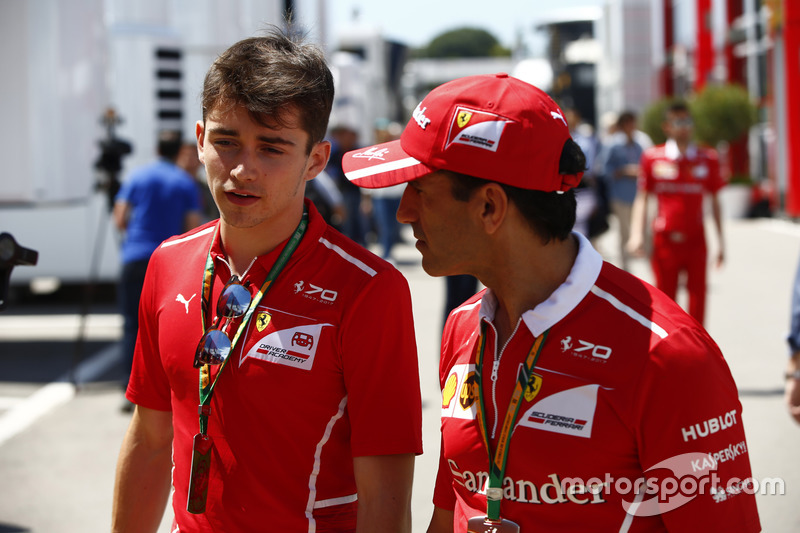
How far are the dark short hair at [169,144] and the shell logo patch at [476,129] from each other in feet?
18.2

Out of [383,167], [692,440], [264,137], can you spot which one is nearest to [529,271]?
[383,167]

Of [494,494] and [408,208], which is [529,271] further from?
[494,494]

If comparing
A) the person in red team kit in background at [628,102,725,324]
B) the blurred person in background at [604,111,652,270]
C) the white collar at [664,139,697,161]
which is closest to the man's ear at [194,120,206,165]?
the person in red team kit in background at [628,102,725,324]

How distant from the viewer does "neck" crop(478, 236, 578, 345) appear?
1961 millimetres

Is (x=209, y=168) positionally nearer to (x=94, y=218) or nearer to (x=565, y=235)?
(x=565, y=235)

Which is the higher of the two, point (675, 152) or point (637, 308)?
point (675, 152)

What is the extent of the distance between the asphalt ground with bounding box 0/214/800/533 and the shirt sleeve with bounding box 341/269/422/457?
2648mm

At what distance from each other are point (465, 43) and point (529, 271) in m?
149

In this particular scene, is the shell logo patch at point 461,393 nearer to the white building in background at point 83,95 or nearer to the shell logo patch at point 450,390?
the shell logo patch at point 450,390

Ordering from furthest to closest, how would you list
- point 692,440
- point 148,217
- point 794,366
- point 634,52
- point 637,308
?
point 634,52
point 148,217
point 794,366
point 637,308
point 692,440

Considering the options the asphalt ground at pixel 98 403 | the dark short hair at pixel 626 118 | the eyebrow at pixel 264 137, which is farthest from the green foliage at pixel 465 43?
the eyebrow at pixel 264 137

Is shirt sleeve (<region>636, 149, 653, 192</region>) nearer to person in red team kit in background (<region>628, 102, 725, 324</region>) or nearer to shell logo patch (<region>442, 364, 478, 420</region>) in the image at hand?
person in red team kit in background (<region>628, 102, 725, 324</region>)

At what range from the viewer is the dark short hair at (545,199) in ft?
6.25

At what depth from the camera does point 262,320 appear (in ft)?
7.32
